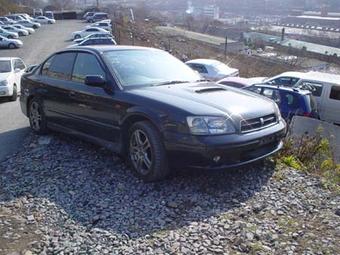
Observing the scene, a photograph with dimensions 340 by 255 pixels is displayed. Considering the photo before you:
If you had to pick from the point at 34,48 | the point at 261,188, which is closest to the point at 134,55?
the point at 261,188

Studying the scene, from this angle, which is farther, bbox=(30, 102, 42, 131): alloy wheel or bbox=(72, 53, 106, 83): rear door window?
bbox=(30, 102, 42, 131): alloy wheel

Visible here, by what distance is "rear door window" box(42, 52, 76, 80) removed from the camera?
6094 millimetres

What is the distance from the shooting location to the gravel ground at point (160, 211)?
3.57 meters

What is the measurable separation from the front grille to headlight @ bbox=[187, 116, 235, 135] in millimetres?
258

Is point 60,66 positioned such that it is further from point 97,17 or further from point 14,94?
point 97,17

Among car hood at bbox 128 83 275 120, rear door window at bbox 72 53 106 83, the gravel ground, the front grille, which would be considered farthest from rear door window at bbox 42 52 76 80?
the front grille

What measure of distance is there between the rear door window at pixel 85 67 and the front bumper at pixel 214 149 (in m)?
1.60

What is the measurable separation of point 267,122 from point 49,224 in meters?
2.66

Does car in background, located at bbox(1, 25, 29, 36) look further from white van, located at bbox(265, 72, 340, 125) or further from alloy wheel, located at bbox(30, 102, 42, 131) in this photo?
alloy wheel, located at bbox(30, 102, 42, 131)

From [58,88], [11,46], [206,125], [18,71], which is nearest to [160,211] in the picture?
[206,125]

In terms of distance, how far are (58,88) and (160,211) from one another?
292cm

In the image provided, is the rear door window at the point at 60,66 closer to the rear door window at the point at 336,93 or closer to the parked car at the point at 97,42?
the rear door window at the point at 336,93

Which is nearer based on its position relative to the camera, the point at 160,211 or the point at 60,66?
the point at 160,211

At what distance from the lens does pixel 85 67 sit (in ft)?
18.8
